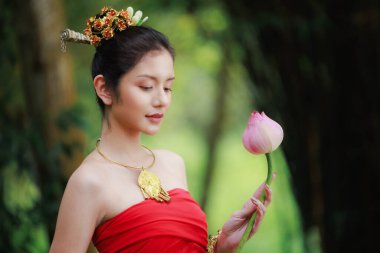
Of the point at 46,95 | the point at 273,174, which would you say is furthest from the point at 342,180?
the point at 273,174

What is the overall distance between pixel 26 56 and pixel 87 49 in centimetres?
364

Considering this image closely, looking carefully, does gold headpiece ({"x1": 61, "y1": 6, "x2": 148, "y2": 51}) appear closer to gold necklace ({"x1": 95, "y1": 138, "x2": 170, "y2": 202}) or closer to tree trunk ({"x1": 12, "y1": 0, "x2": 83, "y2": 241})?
gold necklace ({"x1": 95, "y1": 138, "x2": 170, "y2": 202})

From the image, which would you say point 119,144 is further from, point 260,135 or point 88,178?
point 260,135

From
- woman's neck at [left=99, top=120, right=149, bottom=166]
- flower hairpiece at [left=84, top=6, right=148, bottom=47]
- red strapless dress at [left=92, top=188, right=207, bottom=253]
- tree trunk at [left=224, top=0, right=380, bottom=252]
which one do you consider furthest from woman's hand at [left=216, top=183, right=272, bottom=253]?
tree trunk at [left=224, top=0, right=380, bottom=252]

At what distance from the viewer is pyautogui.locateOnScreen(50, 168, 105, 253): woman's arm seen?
1.75 metres

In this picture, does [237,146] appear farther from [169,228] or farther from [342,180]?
[169,228]

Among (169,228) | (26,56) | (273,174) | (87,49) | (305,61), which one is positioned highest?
(87,49)

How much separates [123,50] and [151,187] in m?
0.40

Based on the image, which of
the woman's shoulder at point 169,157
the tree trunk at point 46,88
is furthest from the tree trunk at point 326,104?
the woman's shoulder at point 169,157

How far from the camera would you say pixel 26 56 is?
3.44 m

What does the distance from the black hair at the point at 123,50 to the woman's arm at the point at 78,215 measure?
0.93ft

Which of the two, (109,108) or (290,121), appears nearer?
(109,108)

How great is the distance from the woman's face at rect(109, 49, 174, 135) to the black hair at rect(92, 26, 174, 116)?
0.02 meters

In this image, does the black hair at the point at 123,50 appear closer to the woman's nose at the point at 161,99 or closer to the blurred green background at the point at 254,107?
the woman's nose at the point at 161,99
